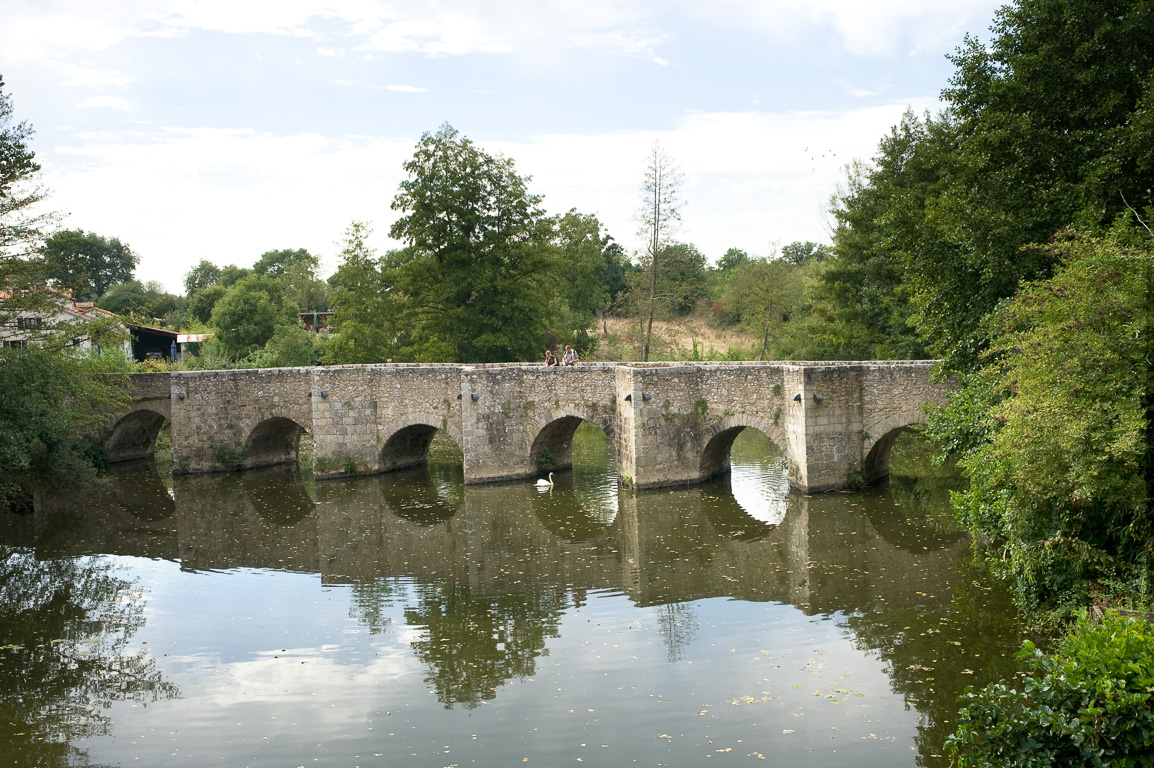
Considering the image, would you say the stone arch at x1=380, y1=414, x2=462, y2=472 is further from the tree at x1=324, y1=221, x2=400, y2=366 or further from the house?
the house

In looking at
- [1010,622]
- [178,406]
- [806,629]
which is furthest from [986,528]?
[178,406]

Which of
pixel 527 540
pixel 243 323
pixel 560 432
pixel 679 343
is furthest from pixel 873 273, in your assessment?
pixel 243 323

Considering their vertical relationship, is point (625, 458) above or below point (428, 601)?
above

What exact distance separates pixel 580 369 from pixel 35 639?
1228cm

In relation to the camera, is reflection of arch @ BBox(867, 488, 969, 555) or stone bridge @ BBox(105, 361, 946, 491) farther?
stone bridge @ BBox(105, 361, 946, 491)

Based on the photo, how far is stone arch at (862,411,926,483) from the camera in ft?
59.4

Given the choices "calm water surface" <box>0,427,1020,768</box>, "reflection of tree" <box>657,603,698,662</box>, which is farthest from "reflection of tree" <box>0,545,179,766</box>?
"reflection of tree" <box>657,603,698,662</box>

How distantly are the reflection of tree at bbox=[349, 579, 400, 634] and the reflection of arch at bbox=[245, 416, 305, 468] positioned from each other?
12.1 meters

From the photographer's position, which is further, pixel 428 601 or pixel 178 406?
pixel 178 406

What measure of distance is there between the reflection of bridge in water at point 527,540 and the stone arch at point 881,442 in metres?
1.66

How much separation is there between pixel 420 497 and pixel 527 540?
208 inches

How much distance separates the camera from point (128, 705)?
9.99 m

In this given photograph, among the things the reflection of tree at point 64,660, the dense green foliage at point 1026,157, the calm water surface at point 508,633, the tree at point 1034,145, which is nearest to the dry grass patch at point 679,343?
the calm water surface at point 508,633

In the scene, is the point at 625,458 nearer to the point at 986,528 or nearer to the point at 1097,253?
the point at 986,528
